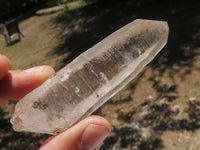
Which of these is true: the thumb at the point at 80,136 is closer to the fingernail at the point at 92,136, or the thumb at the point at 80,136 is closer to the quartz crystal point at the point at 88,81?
the fingernail at the point at 92,136

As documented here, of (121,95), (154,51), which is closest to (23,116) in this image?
(154,51)

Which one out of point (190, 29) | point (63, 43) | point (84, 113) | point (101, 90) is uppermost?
point (101, 90)

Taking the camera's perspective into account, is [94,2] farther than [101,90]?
Yes

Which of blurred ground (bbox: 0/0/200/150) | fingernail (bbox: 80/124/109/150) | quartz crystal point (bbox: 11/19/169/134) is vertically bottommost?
blurred ground (bbox: 0/0/200/150)

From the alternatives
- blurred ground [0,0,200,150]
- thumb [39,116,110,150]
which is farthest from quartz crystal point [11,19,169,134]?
blurred ground [0,0,200,150]

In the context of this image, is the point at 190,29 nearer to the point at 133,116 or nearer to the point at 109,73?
the point at 133,116

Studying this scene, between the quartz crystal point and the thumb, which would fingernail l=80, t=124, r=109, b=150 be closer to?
the thumb
